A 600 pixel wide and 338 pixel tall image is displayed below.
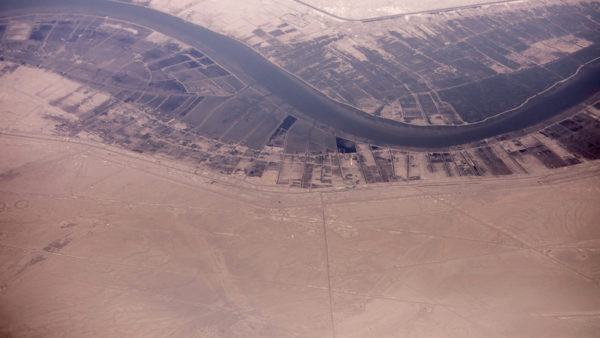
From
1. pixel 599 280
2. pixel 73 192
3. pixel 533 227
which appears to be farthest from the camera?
pixel 73 192

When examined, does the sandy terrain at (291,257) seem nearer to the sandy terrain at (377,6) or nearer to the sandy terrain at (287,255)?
the sandy terrain at (287,255)

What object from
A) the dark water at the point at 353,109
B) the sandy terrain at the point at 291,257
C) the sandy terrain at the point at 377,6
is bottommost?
the sandy terrain at the point at 291,257

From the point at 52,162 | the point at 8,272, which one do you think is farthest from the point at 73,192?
the point at 8,272

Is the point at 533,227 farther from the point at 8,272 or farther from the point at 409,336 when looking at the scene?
the point at 8,272

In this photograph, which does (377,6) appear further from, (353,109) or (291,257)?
(291,257)

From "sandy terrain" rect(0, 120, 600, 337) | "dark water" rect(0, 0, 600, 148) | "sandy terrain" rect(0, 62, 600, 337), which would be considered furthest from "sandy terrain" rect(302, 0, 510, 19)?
"sandy terrain" rect(0, 120, 600, 337)

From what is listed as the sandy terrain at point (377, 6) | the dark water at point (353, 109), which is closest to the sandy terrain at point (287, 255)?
the dark water at point (353, 109)
